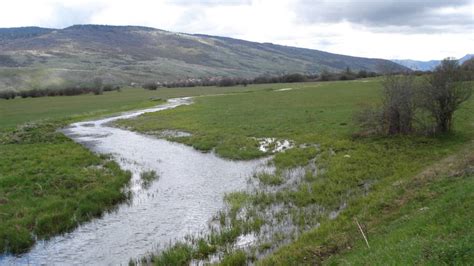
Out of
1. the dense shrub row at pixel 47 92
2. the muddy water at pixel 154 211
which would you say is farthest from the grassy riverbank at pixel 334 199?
the dense shrub row at pixel 47 92

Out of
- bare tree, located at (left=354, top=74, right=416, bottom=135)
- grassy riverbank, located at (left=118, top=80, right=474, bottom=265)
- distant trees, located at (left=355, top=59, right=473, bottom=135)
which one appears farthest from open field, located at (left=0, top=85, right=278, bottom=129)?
distant trees, located at (left=355, top=59, right=473, bottom=135)

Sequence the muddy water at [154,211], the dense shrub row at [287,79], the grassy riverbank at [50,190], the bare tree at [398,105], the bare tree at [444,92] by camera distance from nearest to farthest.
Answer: the muddy water at [154,211]
the grassy riverbank at [50,190]
the bare tree at [444,92]
the bare tree at [398,105]
the dense shrub row at [287,79]

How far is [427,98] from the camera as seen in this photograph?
102 feet

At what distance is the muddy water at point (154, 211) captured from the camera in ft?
48.5

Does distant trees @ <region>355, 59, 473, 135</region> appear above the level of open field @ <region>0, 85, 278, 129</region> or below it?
above

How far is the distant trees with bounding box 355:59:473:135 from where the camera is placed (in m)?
30.8

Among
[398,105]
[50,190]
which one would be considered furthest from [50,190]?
[398,105]

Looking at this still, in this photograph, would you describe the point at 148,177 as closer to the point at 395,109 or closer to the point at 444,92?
the point at 395,109

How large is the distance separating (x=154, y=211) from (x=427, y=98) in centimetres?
2379

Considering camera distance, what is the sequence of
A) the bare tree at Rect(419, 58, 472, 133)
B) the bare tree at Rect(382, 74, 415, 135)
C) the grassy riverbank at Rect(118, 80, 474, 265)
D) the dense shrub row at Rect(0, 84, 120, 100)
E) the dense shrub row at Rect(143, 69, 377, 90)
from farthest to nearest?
the dense shrub row at Rect(143, 69, 377, 90) < the dense shrub row at Rect(0, 84, 120, 100) < the bare tree at Rect(382, 74, 415, 135) < the bare tree at Rect(419, 58, 472, 133) < the grassy riverbank at Rect(118, 80, 474, 265)

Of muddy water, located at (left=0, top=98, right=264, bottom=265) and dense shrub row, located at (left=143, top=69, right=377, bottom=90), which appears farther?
dense shrub row, located at (left=143, top=69, right=377, bottom=90)

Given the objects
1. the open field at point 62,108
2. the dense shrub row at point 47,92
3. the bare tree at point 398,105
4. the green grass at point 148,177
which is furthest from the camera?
the dense shrub row at point 47,92

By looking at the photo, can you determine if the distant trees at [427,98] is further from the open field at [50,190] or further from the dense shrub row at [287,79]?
the dense shrub row at [287,79]

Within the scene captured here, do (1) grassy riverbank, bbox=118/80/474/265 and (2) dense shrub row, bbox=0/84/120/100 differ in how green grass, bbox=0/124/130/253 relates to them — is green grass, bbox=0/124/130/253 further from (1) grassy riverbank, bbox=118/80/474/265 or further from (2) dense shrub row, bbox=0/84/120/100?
(2) dense shrub row, bbox=0/84/120/100
